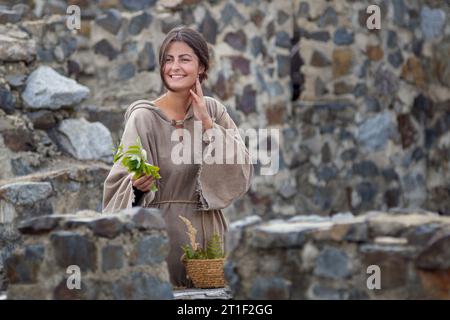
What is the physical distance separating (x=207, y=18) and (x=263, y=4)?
0.61 meters

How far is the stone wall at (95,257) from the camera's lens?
5539 mm

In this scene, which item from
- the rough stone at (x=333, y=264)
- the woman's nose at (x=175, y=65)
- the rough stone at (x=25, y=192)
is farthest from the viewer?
the rough stone at (x=25, y=192)

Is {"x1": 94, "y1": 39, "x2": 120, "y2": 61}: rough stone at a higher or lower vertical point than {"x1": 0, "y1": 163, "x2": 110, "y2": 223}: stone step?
higher

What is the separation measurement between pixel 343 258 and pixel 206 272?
1.54 meters

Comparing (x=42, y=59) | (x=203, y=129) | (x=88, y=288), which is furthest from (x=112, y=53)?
(x=88, y=288)

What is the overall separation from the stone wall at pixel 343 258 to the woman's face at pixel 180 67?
1.69 metres

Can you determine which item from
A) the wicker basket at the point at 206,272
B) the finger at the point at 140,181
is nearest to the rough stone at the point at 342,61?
the wicker basket at the point at 206,272

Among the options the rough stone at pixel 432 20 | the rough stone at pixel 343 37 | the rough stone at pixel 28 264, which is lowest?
the rough stone at pixel 28 264

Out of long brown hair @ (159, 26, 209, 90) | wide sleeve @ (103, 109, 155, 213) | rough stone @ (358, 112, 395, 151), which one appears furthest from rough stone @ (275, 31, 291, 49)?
wide sleeve @ (103, 109, 155, 213)

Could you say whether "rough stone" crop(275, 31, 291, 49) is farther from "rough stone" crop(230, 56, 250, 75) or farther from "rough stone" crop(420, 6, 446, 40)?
"rough stone" crop(420, 6, 446, 40)

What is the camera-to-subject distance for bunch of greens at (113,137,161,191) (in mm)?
6418

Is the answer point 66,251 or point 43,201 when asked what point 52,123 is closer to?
point 43,201

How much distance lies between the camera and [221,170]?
6.91 meters

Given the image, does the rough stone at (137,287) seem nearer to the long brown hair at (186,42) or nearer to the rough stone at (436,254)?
the rough stone at (436,254)
